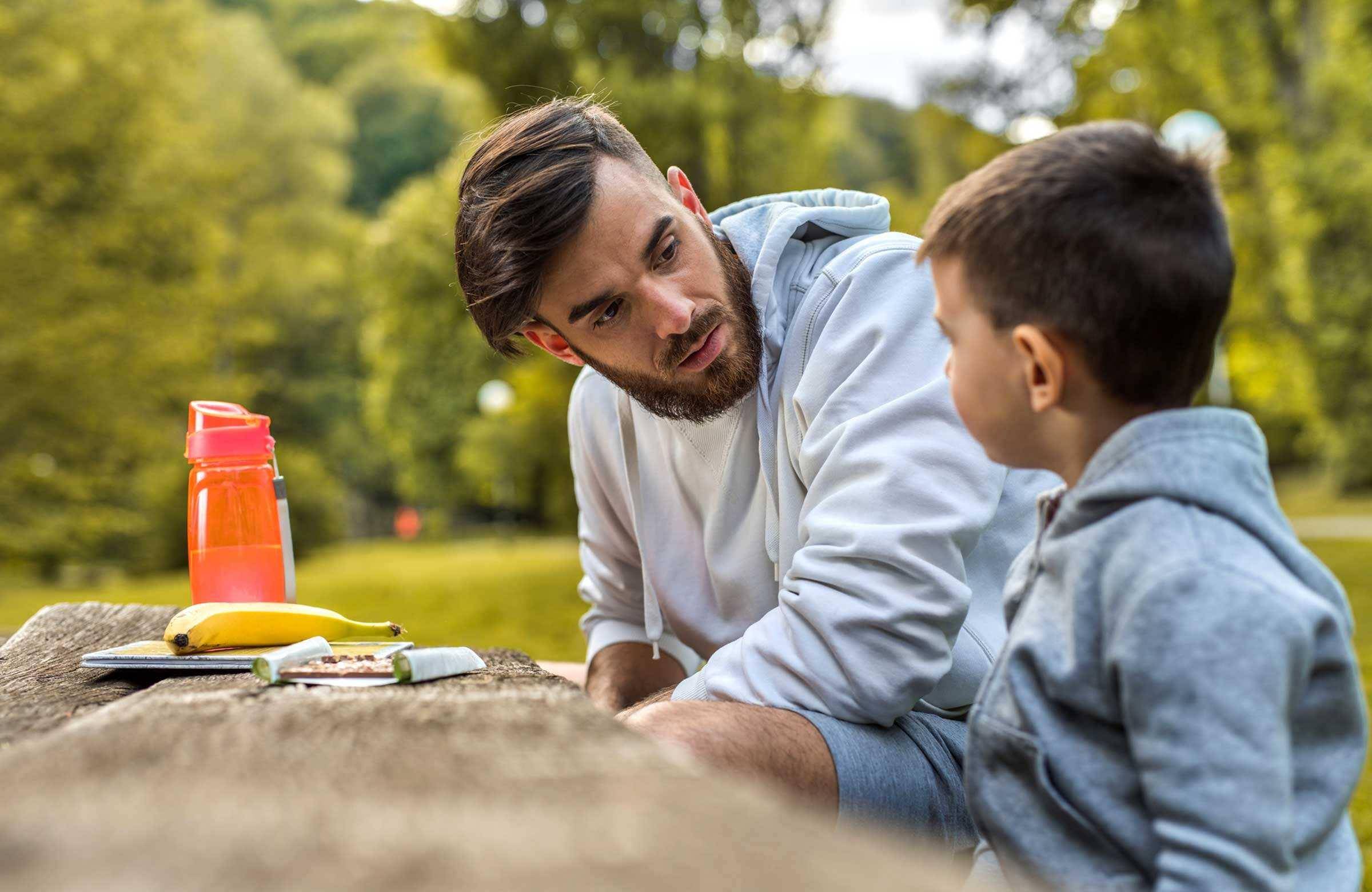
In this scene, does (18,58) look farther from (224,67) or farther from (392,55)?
(392,55)

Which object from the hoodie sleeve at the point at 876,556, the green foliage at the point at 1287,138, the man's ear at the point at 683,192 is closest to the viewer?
the hoodie sleeve at the point at 876,556

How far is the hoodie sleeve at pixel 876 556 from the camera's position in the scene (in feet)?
5.79

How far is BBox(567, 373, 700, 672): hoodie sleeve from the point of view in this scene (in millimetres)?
2775

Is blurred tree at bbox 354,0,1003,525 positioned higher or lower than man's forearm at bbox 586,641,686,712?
higher

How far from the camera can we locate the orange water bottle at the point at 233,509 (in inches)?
83.3

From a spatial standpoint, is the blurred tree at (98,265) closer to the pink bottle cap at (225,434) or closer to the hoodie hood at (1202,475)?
the pink bottle cap at (225,434)

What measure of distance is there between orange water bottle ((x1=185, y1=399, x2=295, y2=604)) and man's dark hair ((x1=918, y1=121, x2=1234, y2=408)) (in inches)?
52.5

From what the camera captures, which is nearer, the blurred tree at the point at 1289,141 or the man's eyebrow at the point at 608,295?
the man's eyebrow at the point at 608,295

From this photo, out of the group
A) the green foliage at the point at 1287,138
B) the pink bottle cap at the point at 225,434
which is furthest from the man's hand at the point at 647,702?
the green foliage at the point at 1287,138

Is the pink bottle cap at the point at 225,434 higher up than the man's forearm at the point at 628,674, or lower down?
higher up

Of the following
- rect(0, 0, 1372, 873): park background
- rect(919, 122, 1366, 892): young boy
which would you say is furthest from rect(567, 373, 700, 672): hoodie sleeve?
rect(0, 0, 1372, 873): park background

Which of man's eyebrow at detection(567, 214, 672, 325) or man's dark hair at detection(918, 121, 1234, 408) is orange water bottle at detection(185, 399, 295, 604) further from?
man's dark hair at detection(918, 121, 1234, 408)

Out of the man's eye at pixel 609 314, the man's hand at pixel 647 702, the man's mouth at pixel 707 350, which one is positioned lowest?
the man's hand at pixel 647 702

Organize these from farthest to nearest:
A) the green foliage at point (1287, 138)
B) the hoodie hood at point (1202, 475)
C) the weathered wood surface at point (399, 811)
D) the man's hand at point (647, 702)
Result: the green foliage at point (1287, 138), the man's hand at point (647, 702), the hoodie hood at point (1202, 475), the weathered wood surface at point (399, 811)
